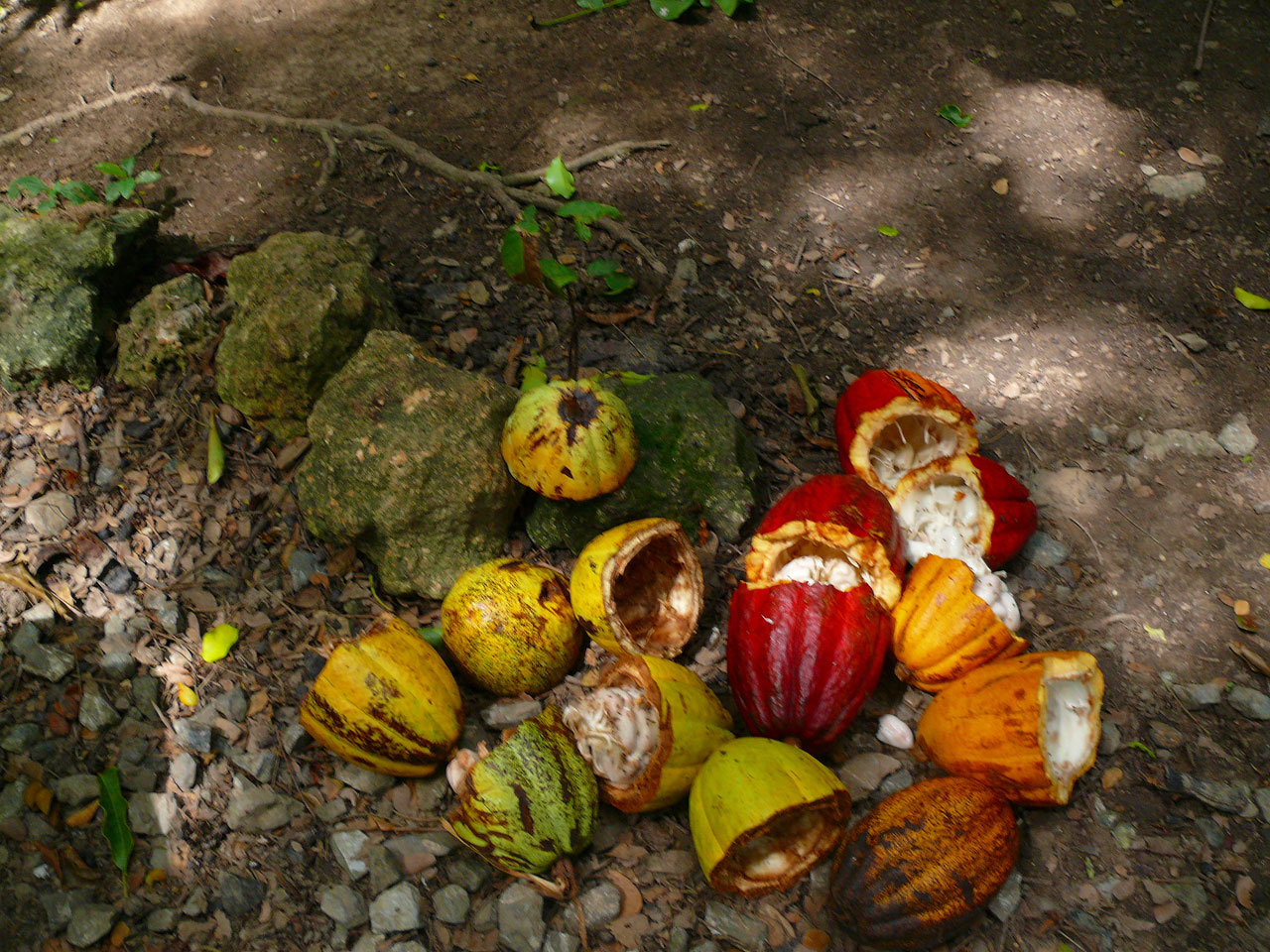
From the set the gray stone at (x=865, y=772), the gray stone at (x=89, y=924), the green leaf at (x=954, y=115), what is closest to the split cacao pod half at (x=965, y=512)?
the gray stone at (x=865, y=772)

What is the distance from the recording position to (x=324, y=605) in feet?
10.7

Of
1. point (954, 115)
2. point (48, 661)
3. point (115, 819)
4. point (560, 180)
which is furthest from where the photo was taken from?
point (954, 115)

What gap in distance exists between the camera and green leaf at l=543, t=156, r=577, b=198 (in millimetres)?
4508

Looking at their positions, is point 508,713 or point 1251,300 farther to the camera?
point 1251,300

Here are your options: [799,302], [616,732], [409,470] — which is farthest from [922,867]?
[799,302]

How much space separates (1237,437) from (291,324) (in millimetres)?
3768

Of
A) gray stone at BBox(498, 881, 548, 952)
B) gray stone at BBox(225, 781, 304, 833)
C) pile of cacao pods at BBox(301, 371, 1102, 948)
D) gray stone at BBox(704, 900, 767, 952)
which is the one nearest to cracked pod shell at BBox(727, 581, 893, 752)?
pile of cacao pods at BBox(301, 371, 1102, 948)

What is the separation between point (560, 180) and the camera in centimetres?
451

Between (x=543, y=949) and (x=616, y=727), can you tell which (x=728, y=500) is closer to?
(x=616, y=727)

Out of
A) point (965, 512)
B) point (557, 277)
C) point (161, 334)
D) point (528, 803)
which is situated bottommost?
point (965, 512)

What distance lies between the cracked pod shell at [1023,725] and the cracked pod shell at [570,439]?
52.3 inches

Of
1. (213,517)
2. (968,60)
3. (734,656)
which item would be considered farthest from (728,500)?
(968,60)

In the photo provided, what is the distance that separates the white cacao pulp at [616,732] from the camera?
8.54ft

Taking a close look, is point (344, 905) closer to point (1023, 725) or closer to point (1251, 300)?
point (1023, 725)
